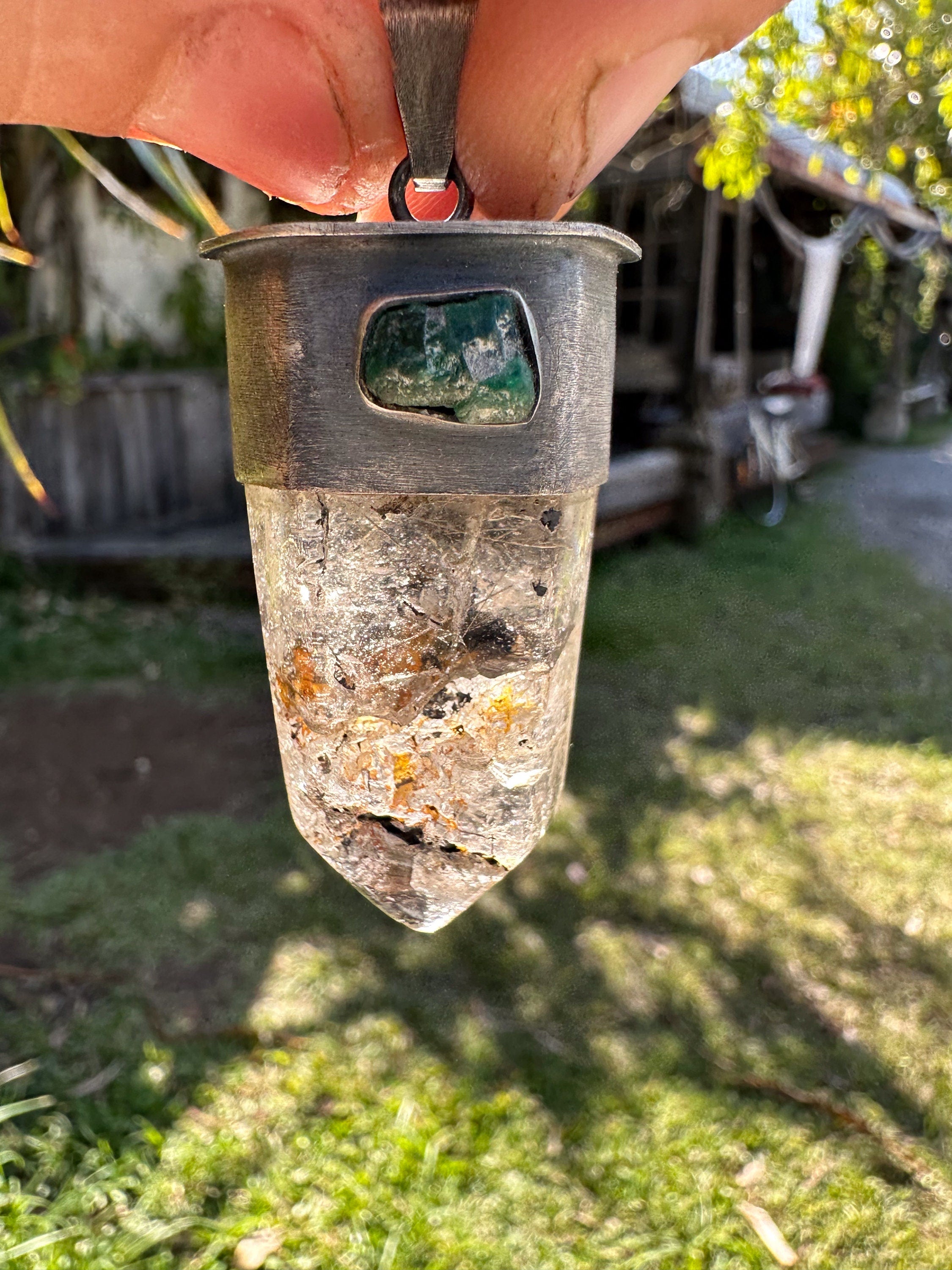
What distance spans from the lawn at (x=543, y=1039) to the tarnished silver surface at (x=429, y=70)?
81.3 inches

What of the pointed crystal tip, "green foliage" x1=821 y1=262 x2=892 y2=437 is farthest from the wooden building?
the pointed crystal tip

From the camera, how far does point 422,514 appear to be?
2.78 ft

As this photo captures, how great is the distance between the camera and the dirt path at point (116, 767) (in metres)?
3.51

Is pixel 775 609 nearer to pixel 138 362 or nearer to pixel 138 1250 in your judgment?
pixel 138 362

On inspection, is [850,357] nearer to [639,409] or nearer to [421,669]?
[639,409]

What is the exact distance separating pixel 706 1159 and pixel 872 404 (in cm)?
1146

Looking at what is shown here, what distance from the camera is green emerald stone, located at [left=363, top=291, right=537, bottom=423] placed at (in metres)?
0.76

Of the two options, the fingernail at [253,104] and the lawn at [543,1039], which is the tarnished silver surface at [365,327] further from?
the lawn at [543,1039]

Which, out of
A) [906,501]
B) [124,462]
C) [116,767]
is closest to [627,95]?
[116,767]

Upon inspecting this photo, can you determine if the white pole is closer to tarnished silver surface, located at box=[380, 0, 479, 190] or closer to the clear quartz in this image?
the clear quartz

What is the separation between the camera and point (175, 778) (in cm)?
386

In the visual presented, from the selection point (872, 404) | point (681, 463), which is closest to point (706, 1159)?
point (681, 463)

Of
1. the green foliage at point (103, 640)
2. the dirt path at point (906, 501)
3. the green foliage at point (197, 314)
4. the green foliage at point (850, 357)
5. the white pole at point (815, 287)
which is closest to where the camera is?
the green foliage at point (103, 640)

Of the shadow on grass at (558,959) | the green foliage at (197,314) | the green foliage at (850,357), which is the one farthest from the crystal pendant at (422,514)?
the green foliage at (850,357)
